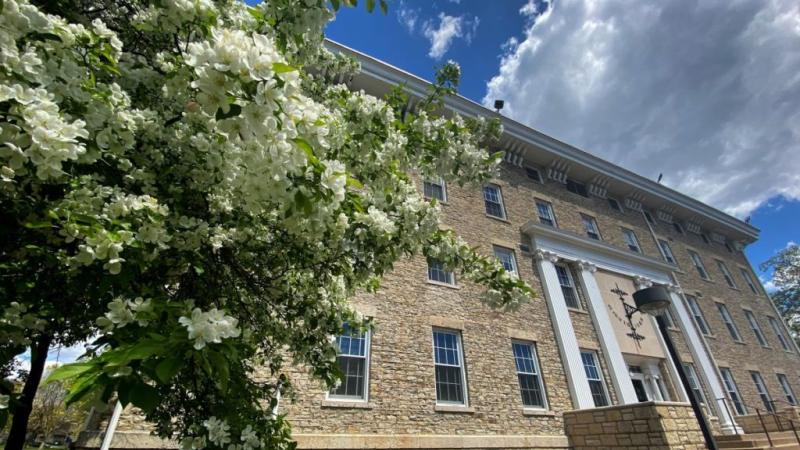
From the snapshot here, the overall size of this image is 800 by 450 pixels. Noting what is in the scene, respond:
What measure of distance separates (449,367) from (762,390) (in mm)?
18449

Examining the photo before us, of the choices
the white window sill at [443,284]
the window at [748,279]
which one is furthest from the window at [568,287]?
the window at [748,279]

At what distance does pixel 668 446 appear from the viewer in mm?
7746

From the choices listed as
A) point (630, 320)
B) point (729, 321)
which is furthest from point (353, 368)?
point (729, 321)

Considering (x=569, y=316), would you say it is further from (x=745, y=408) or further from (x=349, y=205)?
(x=349, y=205)

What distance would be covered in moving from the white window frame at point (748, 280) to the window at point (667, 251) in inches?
329

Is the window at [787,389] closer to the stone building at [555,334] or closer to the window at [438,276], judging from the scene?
the stone building at [555,334]

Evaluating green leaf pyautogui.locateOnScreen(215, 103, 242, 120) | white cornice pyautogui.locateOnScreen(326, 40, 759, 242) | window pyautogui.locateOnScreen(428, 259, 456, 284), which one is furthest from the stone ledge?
white cornice pyautogui.locateOnScreen(326, 40, 759, 242)

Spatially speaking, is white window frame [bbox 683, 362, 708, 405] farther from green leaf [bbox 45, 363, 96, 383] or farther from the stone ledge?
green leaf [bbox 45, 363, 96, 383]

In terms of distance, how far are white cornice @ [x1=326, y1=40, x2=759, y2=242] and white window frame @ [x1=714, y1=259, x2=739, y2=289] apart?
291 centimetres

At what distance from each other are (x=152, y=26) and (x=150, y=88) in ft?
1.81

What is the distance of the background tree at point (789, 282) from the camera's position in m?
32.6

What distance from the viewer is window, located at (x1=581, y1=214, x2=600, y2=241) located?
17.5 metres

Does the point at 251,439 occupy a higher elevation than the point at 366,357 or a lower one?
lower

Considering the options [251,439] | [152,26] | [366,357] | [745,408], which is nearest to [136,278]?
[251,439]
